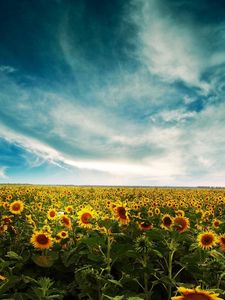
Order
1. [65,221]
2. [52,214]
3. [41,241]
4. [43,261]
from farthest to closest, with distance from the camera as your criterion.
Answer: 1. [52,214]
2. [65,221]
3. [41,241]
4. [43,261]

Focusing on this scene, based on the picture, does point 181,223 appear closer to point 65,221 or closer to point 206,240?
point 206,240

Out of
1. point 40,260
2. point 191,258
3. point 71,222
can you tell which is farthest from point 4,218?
point 191,258

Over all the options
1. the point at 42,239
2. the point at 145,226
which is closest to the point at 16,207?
the point at 42,239

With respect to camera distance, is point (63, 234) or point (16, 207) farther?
point (16, 207)

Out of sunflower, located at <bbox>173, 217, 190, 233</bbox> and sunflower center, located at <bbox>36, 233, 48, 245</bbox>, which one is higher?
sunflower, located at <bbox>173, 217, 190, 233</bbox>

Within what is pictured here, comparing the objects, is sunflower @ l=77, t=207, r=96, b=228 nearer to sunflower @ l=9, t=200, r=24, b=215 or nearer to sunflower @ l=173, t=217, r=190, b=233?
sunflower @ l=173, t=217, r=190, b=233

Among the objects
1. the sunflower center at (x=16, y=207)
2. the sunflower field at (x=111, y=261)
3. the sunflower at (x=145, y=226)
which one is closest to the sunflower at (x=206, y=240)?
the sunflower field at (x=111, y=261)

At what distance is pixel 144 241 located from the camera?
13.2 feet

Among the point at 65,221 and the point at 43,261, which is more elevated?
the point at 65,221

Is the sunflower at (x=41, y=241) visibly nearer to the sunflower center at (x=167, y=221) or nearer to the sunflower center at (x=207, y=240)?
the sunflower center at (x=167, y=221)

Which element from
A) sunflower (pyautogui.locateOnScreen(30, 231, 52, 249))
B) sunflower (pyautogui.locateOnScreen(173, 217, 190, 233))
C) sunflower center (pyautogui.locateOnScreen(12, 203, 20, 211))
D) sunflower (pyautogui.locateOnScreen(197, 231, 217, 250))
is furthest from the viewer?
sunflower center (pyautogui.locateOnScreen(12, 203, 20, 211))

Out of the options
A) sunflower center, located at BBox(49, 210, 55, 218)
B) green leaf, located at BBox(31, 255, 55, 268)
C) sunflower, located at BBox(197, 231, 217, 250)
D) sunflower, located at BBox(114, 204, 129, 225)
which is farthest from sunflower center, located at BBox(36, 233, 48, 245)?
sunflower center, located at BBox(49, 210, 55, 218)

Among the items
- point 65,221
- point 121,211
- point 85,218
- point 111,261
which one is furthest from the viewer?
point 65,221

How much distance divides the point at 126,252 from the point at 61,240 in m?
1.56
